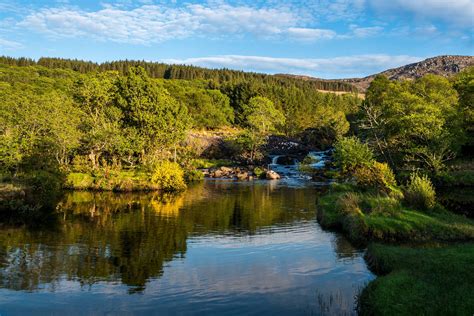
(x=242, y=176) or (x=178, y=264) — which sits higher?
(x=242, y=176)

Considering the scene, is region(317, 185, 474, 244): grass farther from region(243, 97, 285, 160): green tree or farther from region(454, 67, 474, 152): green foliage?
region(243, 97, 285, 160): green tree

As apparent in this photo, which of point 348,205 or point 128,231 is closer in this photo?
point 128,231

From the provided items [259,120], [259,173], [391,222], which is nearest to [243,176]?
[259,173]

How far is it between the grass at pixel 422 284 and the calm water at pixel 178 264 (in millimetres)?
1560

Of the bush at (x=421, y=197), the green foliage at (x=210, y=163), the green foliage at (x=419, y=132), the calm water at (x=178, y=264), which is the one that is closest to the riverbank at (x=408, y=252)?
the bush at (x=421, y=197)

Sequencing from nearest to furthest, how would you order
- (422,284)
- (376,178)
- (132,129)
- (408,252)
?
(422,284), (408,252), (376,178), (132,129)

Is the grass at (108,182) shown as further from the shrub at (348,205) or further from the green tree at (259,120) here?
the green tree at (259,120)

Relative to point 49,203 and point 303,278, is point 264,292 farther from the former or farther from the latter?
point 49,203

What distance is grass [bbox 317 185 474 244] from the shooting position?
33.7 meters

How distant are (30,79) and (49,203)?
155 meters

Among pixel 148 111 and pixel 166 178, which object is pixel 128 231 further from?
pixel 148 111

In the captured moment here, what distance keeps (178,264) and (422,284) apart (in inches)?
636

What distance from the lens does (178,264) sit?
29.2 meters

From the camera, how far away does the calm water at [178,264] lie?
71.9 feet
